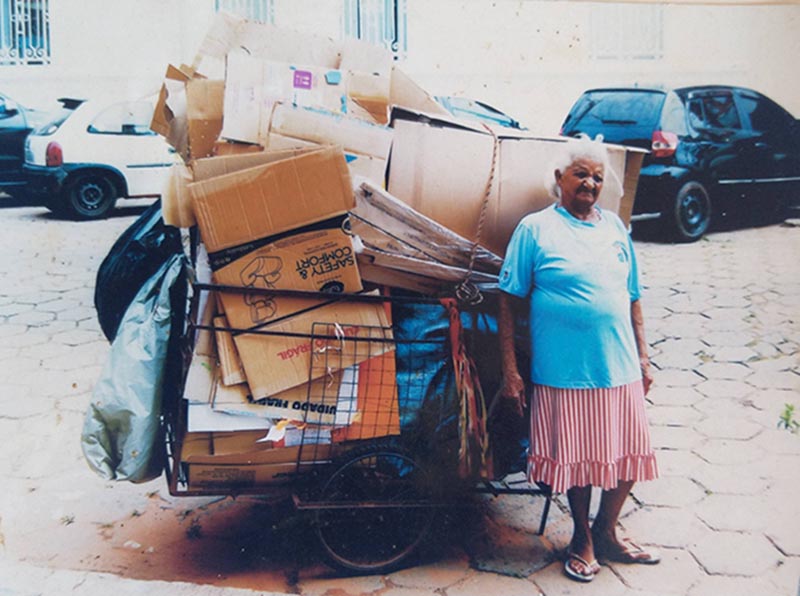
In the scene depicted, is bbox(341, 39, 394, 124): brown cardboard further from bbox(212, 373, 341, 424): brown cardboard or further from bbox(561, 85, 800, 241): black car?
bbox(561, 85, 800, 241): black car

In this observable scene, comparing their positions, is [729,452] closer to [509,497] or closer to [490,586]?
[509,497]

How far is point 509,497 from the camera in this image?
10.1ft

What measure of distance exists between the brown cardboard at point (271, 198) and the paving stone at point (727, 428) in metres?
2.16

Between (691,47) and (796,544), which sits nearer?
(796,544)

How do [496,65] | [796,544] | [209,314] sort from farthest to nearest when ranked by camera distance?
[496,65] < [796,544] < [209,314]

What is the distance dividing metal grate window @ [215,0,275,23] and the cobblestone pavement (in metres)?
1.47

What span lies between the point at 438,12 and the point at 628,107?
136 centimetres

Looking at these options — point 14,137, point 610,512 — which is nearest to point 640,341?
point 610,512

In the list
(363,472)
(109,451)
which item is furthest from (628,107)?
(109,451)

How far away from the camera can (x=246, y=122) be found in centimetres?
235

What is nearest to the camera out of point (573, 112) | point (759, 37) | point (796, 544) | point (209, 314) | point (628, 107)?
point (209, 314)

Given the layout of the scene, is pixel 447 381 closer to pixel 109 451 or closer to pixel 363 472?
pixel 363 472

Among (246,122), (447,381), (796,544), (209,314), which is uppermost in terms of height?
(246,122)

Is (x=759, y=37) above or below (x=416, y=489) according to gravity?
above
